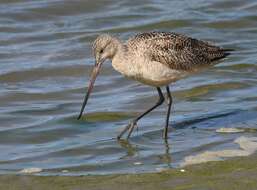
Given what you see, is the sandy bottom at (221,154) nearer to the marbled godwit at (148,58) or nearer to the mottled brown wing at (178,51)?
the marbled godwit at (148,58)

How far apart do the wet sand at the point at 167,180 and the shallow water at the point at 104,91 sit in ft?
0.85

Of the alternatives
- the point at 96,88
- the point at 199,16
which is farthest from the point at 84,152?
the point at 199,16

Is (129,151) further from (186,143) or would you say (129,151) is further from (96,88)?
(96,88)

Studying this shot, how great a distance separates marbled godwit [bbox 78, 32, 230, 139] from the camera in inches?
342

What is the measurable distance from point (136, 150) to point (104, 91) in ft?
7.91

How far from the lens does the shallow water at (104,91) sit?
8.09 metres

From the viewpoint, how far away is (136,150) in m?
8.20

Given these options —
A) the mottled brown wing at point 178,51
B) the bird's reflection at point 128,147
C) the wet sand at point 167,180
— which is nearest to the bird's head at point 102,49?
the mottled brown wing at point 178,51

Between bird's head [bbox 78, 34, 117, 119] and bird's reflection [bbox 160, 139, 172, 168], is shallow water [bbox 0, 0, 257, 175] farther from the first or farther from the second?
bird's head [bbox 78, 34, 117, 119]

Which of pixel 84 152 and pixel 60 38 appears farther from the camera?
pixel 60 38

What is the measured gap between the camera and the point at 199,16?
1374 cm

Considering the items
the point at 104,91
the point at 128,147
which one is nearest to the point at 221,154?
the point at 128,147

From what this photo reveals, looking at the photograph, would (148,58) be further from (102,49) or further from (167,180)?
(167,180)

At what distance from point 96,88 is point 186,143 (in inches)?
101
